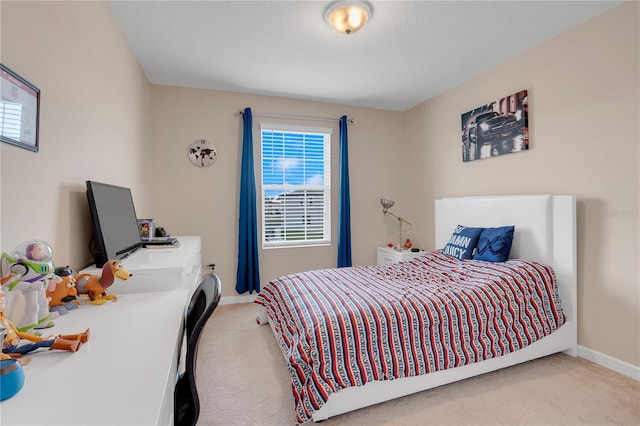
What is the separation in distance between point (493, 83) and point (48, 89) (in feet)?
11.6

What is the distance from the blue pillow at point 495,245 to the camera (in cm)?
251

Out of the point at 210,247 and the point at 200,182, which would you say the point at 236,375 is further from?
the point at 200,182

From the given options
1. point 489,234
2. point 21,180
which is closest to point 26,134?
point 21,180

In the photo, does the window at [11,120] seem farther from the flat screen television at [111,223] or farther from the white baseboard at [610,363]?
the white baseboard at [610,363]

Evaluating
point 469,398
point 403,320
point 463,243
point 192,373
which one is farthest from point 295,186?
point 192,373

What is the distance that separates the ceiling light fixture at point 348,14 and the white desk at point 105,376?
6.90ft

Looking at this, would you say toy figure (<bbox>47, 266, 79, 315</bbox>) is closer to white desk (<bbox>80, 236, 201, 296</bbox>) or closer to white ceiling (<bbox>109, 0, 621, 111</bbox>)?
white desk (<bbox>80, 236, 201, 296</bbox>)

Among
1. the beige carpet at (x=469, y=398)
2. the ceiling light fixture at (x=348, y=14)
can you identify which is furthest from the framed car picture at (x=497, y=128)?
the beige carpet at (x=469, y=398)

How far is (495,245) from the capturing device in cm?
255

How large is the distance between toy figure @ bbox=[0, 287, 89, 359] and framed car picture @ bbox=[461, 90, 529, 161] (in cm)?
333

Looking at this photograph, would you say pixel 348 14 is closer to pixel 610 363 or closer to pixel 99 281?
pixel 99 281

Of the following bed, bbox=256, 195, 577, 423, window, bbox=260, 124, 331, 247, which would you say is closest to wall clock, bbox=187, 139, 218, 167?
window, bbox=260, 124, 331, 247

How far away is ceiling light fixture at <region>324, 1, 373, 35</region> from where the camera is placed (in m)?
1.98

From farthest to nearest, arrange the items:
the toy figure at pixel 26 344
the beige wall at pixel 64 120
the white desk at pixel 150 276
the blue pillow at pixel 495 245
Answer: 1. the blue pillow at pixel 495 245
2. the white desk at pixel 150 276
3. the beige wall at pixel 64 120
4. the toy figure at pixel 26 344
